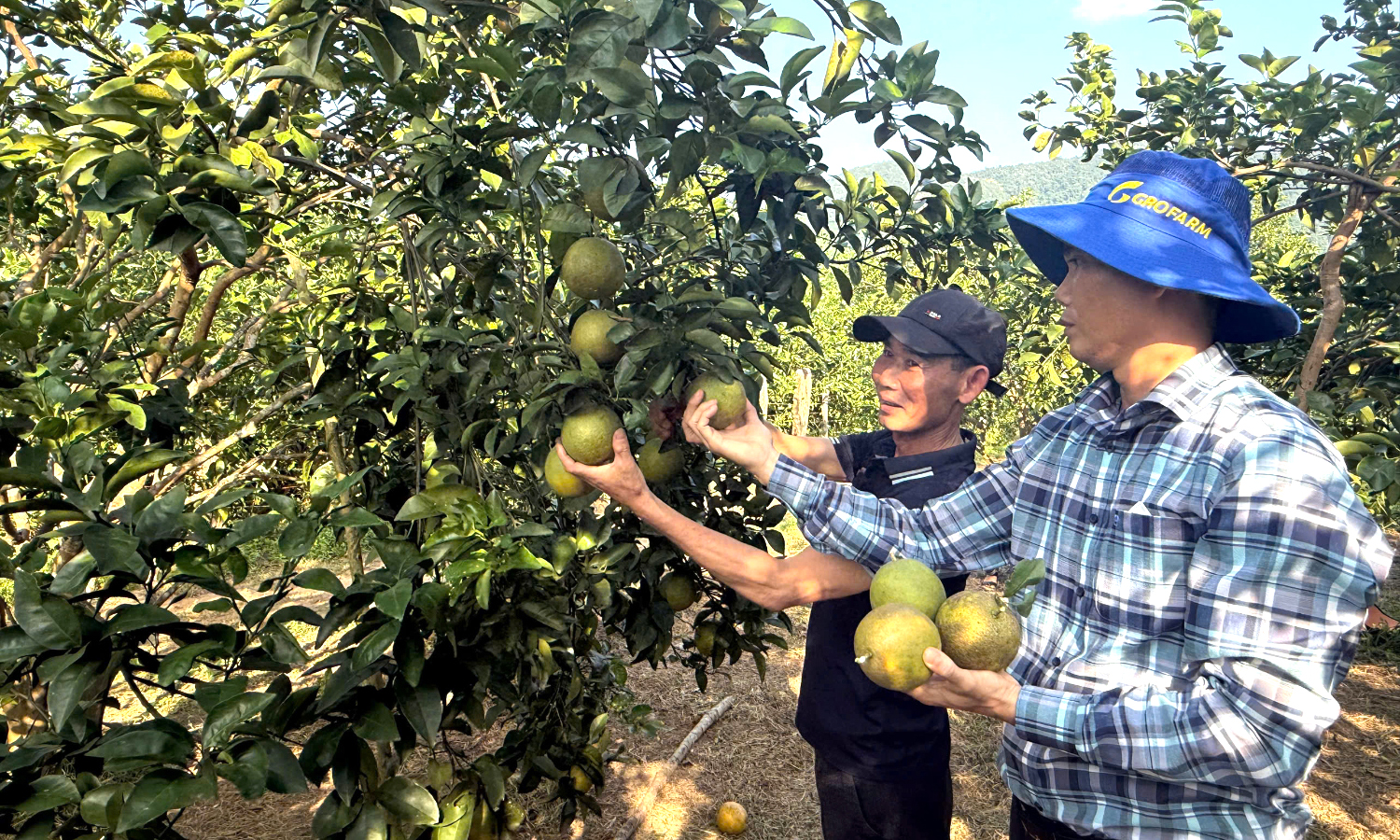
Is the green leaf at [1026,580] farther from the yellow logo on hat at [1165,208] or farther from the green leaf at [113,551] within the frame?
the green leaf at [113,551]

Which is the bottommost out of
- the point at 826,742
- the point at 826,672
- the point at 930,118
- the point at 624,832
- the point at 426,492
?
the point at 624,832

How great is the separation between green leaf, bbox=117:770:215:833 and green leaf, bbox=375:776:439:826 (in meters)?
0.35

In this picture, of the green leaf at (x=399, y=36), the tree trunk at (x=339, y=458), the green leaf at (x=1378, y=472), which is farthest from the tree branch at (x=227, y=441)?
the green leaf at (x=1378, y=472)

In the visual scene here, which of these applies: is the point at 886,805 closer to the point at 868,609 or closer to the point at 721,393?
the point at 868,609

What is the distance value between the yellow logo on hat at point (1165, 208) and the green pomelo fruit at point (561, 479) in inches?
41.9

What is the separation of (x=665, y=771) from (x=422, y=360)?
8.60 feet

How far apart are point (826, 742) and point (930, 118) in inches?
55.6

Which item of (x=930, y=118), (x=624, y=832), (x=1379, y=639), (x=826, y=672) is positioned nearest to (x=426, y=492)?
(x=826, y=672)

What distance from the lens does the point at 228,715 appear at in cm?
119

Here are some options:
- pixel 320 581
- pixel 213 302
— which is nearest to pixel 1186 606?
pixel 320 581

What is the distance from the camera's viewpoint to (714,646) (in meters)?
2.37

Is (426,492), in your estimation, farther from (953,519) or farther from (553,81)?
(953,519)

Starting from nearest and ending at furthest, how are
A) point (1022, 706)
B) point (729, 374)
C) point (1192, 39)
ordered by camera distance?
point (1022, 706)
point (729, 374)
point (1192, 39)

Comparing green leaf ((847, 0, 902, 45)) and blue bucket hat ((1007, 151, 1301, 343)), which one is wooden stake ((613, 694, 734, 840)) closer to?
blue bucket hat ((1007, 151, 1301, 343))
